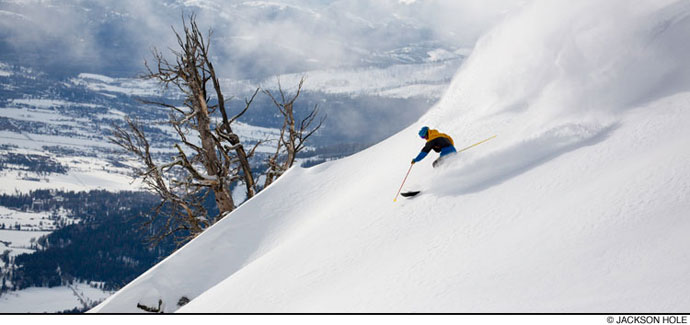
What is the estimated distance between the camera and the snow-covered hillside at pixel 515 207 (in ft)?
17.7

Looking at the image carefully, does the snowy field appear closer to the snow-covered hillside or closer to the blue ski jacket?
the snow-covered hillside

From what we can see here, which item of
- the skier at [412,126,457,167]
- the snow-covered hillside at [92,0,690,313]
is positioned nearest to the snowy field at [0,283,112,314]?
the snow-covered hillside at [92,0,690,313]

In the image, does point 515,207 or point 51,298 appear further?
point 51,298

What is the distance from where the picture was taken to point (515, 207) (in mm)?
7328

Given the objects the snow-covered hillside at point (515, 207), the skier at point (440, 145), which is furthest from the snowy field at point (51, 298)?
the skier at point (440, 145)

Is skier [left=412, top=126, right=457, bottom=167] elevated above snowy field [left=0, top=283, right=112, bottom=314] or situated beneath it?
situated beneath

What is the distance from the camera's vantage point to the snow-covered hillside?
A: 212 inches

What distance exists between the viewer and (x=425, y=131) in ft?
32.8

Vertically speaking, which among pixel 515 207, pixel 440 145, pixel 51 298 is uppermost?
pixel 51 298

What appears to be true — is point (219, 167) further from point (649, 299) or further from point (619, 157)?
point (649, 299)

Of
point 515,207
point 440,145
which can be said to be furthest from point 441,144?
point 515,207

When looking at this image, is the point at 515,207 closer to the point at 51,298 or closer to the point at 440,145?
the point at 440,145

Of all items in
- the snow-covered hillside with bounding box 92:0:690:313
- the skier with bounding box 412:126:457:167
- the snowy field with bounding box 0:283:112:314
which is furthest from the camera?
the snowy field with bounding box 0:283:112:314

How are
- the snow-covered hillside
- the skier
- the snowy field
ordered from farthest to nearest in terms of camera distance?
the snowy field, the skier, the snow-covered hillside
